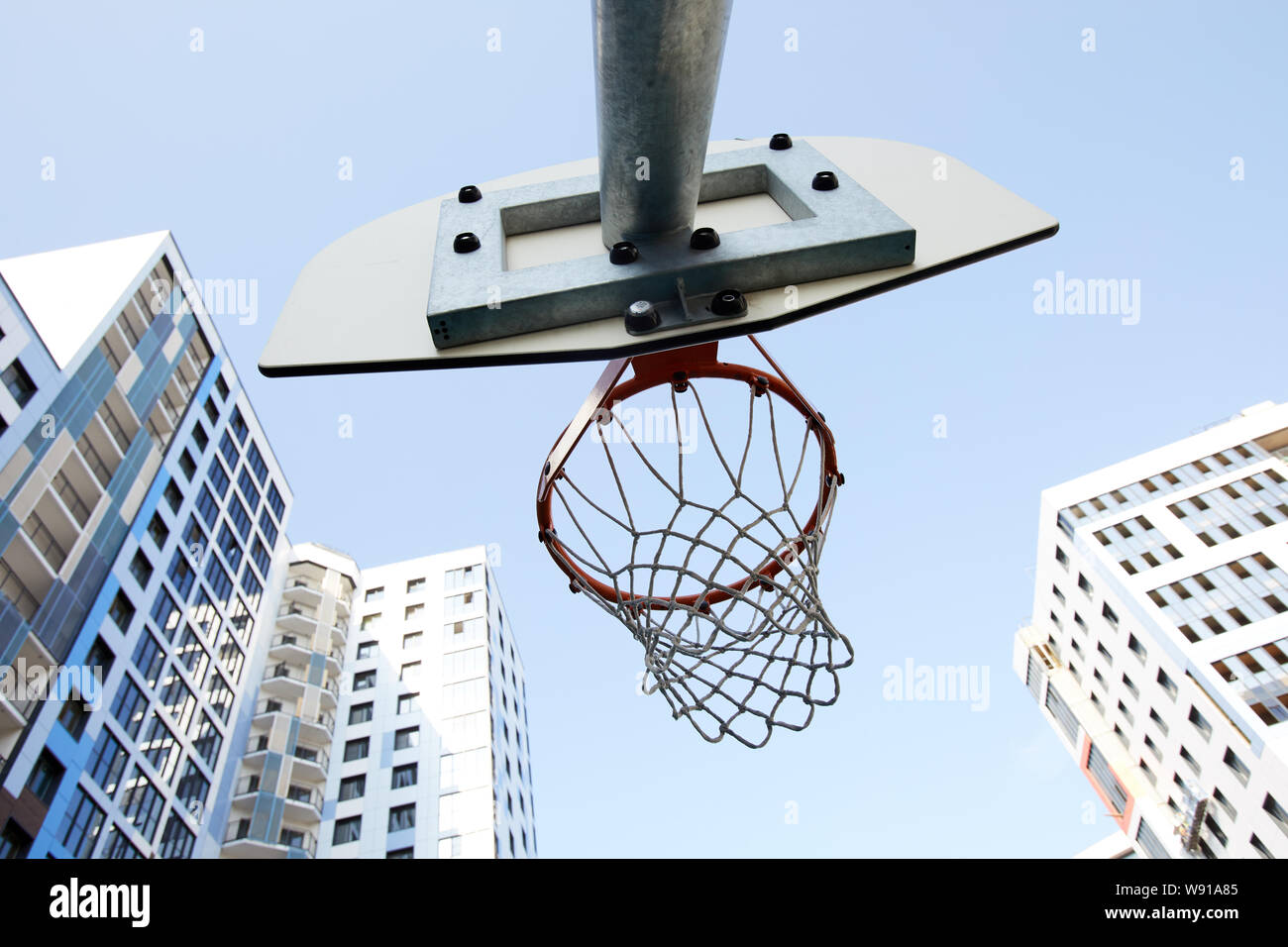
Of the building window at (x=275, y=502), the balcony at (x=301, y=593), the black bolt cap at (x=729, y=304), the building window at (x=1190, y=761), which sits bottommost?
the black bolt cap at (x=729, y=304)

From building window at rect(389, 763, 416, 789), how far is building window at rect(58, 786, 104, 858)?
305 inches

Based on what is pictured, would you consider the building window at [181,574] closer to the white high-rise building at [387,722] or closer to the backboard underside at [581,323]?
the white high-rise building at [387,722]

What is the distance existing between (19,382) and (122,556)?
3374mm

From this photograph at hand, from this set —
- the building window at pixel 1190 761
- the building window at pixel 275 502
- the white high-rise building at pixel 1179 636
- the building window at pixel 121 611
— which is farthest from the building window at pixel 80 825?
the building window at pixel 1190 761

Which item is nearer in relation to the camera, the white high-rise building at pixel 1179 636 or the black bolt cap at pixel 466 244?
the black bolt cap at pixel 466 244

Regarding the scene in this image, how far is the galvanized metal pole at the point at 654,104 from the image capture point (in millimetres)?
1688

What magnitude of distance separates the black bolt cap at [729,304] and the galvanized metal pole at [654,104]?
0.30m

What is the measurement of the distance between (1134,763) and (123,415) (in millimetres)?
26602
